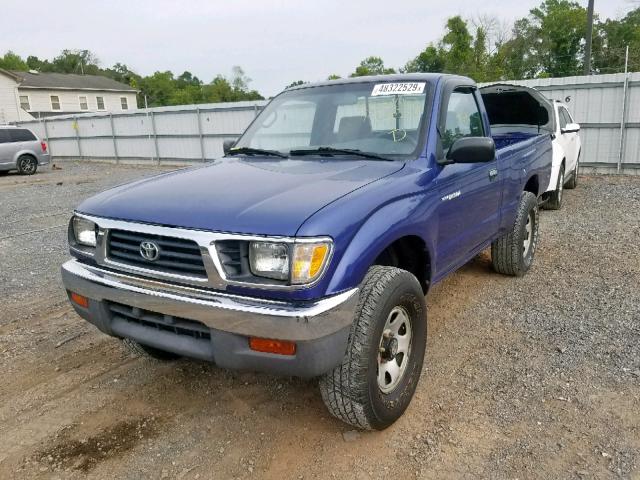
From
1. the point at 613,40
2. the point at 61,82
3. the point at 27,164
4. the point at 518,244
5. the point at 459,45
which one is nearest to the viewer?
the point at 518,244

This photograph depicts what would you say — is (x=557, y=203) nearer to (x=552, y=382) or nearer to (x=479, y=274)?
(x=479, y=274)

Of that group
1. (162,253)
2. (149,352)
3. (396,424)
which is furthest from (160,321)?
(396,424)

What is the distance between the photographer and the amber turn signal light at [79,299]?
288cm

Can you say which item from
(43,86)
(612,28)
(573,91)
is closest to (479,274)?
(573,91)

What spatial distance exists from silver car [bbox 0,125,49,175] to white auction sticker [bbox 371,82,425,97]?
61.4 ft

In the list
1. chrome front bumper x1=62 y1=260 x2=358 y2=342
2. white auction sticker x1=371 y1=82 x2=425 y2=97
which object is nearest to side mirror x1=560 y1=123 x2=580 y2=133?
white auction sticker x1=371 y1=82 x2=425 y2=97

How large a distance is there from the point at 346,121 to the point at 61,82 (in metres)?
48.7

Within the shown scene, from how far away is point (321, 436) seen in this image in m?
2.80

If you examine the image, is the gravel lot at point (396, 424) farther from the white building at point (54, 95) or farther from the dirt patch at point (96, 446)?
the white building at point (54, 95)

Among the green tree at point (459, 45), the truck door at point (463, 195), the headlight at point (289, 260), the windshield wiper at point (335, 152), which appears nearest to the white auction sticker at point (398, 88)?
the truck door at point (463, 195)

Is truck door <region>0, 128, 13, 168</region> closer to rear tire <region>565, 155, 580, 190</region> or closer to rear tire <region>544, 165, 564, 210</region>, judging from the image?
rear tire <region>544, 165, 564, 210</region>

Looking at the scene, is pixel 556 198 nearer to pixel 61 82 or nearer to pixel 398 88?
pixel 398 88

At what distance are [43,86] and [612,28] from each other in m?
52.1

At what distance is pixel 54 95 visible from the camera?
43938 millimetres
